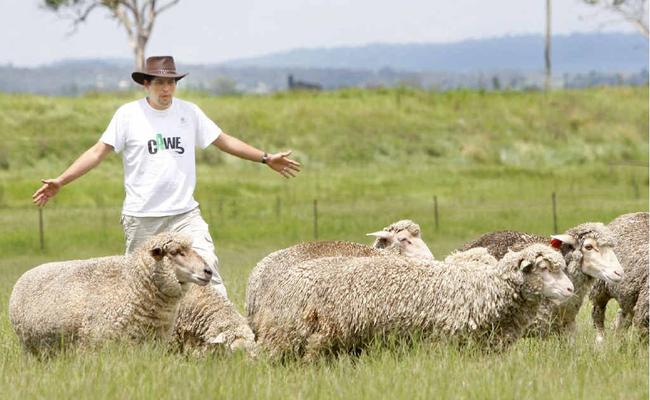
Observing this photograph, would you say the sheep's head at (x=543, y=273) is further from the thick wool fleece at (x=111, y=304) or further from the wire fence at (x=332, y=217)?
the wire fence at (x=332, y=217)

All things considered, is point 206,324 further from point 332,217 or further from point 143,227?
point 332,217

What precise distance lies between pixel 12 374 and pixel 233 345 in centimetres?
157

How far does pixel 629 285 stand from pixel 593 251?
0.76 m

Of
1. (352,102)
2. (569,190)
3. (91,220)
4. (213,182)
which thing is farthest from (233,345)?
(352,102)

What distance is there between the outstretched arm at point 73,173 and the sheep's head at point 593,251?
3401 mm

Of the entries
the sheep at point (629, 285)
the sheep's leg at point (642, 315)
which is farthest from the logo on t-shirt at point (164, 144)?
the sheep's leg at point (642, 315)

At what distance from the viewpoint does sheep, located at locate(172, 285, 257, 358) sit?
9.05 metres

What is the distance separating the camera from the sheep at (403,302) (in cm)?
888

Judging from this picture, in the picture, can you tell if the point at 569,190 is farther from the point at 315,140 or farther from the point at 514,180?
the point at 315,140

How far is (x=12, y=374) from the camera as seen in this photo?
8.01 m

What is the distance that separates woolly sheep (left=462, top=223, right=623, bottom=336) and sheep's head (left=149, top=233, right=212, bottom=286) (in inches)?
103

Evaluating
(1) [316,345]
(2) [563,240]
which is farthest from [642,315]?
(1) [316,345]

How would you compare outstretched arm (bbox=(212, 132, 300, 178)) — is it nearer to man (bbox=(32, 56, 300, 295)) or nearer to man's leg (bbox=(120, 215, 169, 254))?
man (bbox=(32, 56, 300, 295))

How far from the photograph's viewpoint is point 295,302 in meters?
8.99
